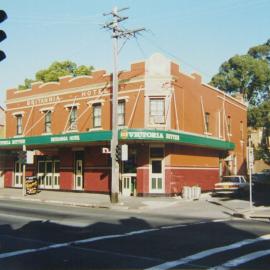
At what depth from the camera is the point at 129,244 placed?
12312 mm

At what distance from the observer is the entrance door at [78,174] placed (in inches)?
1366

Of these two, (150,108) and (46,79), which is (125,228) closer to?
(150,108)

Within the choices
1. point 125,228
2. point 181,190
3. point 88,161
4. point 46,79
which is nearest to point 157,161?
point 181,190

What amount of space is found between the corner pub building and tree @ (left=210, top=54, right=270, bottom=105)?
19.1 meters

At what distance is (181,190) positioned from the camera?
31609mm

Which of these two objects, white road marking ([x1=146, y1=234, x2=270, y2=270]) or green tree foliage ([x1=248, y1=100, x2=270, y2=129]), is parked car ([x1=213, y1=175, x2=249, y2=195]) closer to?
white road marking ([x1=146, y1=234, x2=270, y2=270])

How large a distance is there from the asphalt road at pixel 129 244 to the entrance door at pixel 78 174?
638 inches

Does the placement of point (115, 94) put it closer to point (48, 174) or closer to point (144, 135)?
point (144, 135)

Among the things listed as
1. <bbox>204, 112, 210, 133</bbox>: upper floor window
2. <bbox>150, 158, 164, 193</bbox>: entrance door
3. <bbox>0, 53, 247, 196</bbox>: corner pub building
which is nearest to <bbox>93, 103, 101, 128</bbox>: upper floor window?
<bbox>0, 53, 247, 196</bbox>: corner pub building

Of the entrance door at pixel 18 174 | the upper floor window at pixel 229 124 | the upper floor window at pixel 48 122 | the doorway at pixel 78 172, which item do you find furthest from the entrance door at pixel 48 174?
the upper floor window at pixel 229 124

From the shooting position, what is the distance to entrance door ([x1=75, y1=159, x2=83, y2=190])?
3469 centimetres

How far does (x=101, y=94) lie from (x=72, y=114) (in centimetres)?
338

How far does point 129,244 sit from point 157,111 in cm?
1933

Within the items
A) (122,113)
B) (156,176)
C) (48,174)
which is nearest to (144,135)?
(156,176)
